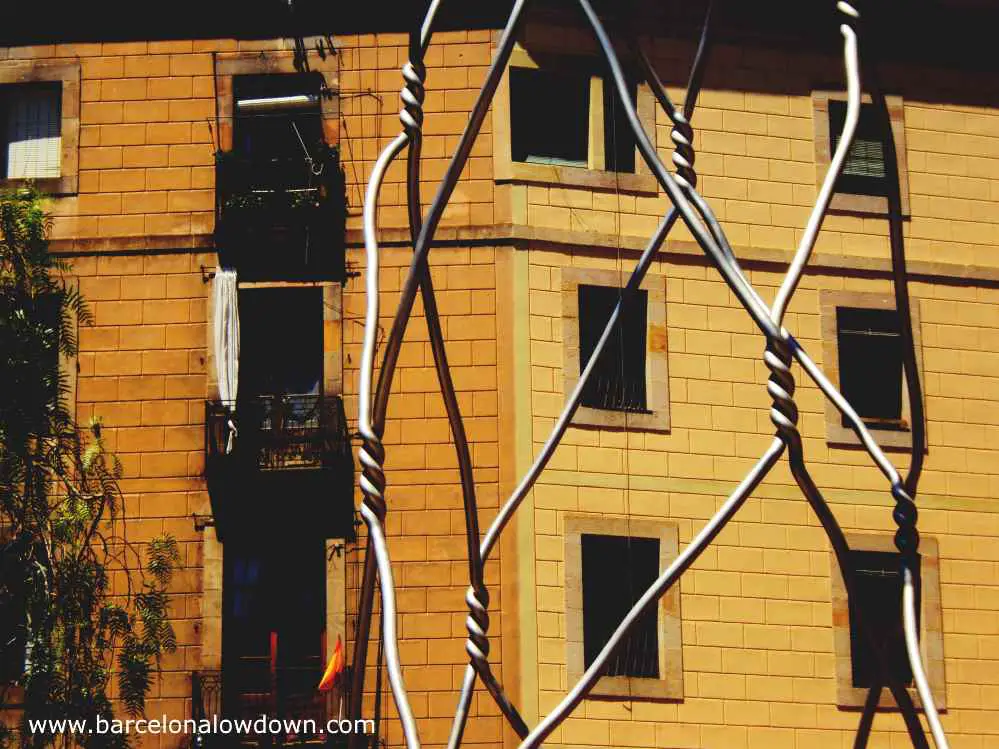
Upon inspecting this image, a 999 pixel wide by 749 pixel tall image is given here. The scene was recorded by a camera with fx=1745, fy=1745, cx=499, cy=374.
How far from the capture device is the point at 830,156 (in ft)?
71.1

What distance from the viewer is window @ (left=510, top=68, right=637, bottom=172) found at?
68.6ft

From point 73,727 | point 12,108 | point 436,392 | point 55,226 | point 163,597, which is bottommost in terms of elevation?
point 73,727

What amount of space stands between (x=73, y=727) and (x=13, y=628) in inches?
53.8

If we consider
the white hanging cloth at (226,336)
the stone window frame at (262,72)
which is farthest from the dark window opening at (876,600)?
the stone window frame at (262,72)

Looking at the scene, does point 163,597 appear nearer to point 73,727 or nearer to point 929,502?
point 73,727

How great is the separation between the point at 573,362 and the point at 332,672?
4.47 m

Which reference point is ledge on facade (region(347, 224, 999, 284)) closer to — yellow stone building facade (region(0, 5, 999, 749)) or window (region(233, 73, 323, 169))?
yellow stone building facade (region(0, 5, 999, 749))

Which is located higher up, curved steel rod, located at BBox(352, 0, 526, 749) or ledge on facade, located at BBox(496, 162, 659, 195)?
ledge on facade, located at BBox(496, 162, 659, 195)

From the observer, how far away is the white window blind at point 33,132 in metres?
21.5

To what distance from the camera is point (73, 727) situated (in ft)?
60.3

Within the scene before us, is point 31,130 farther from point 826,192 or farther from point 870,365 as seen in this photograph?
point 826,192

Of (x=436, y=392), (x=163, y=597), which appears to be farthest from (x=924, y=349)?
(x=163, y=597)

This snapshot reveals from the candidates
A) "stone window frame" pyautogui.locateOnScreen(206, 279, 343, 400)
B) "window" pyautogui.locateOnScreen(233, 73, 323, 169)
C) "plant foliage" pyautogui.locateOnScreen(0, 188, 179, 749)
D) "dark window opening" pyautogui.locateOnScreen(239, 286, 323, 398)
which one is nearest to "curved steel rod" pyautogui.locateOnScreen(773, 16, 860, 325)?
"plant foliage" pyautogui.locateOnScreen(0, 188, 179, 749)

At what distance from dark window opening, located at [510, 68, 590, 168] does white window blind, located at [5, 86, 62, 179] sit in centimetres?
566
